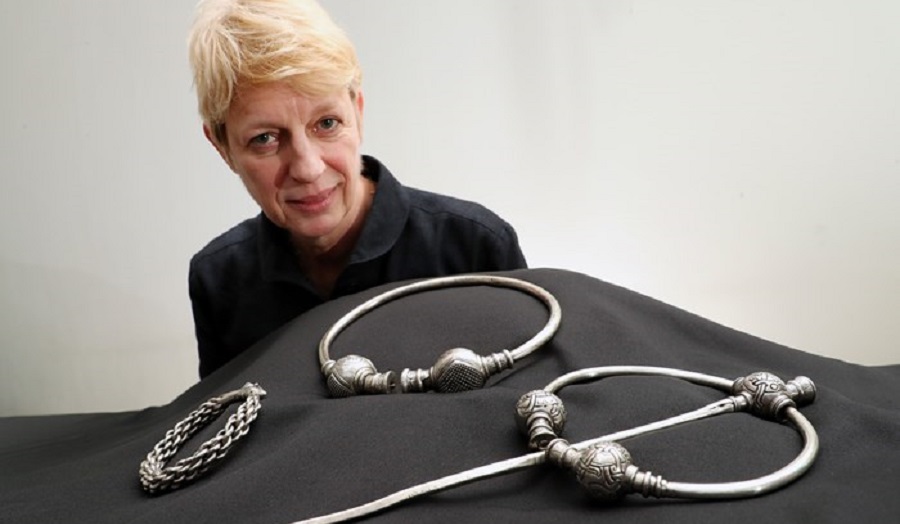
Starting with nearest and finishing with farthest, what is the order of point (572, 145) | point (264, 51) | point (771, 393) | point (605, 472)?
point (605, 472), point (771, 393), point (264, 51), point (572, 145)

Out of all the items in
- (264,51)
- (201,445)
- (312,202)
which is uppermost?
(264,51)

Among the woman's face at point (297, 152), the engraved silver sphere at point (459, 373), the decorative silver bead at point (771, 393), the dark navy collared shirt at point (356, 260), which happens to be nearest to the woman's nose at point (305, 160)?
the woman's face at point (297, 152)

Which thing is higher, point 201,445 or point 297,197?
point 297,197

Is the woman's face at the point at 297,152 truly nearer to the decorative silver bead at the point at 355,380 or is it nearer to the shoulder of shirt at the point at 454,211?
the shoulder of shirt at the point at 454,211

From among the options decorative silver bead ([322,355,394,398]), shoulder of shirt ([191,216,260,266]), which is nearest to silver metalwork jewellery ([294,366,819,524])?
decorative silver bead ([322,355,394,398])

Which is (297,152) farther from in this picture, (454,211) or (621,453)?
(621,453)

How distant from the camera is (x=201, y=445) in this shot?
2.34ft

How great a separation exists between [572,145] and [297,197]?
24.9 inches

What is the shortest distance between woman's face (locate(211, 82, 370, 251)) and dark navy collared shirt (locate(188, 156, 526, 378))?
0.06 m

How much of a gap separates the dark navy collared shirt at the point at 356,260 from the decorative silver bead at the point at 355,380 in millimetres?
317

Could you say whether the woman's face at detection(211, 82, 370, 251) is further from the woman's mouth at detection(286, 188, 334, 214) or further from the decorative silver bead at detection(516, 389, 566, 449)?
the decorative silver bead at detection(516, 389, 566, 449)

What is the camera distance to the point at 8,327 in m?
1.72

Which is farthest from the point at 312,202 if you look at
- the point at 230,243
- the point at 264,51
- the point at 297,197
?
the point at 230,243

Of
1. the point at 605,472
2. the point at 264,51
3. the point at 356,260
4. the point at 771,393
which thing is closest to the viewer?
the point at 605,472
